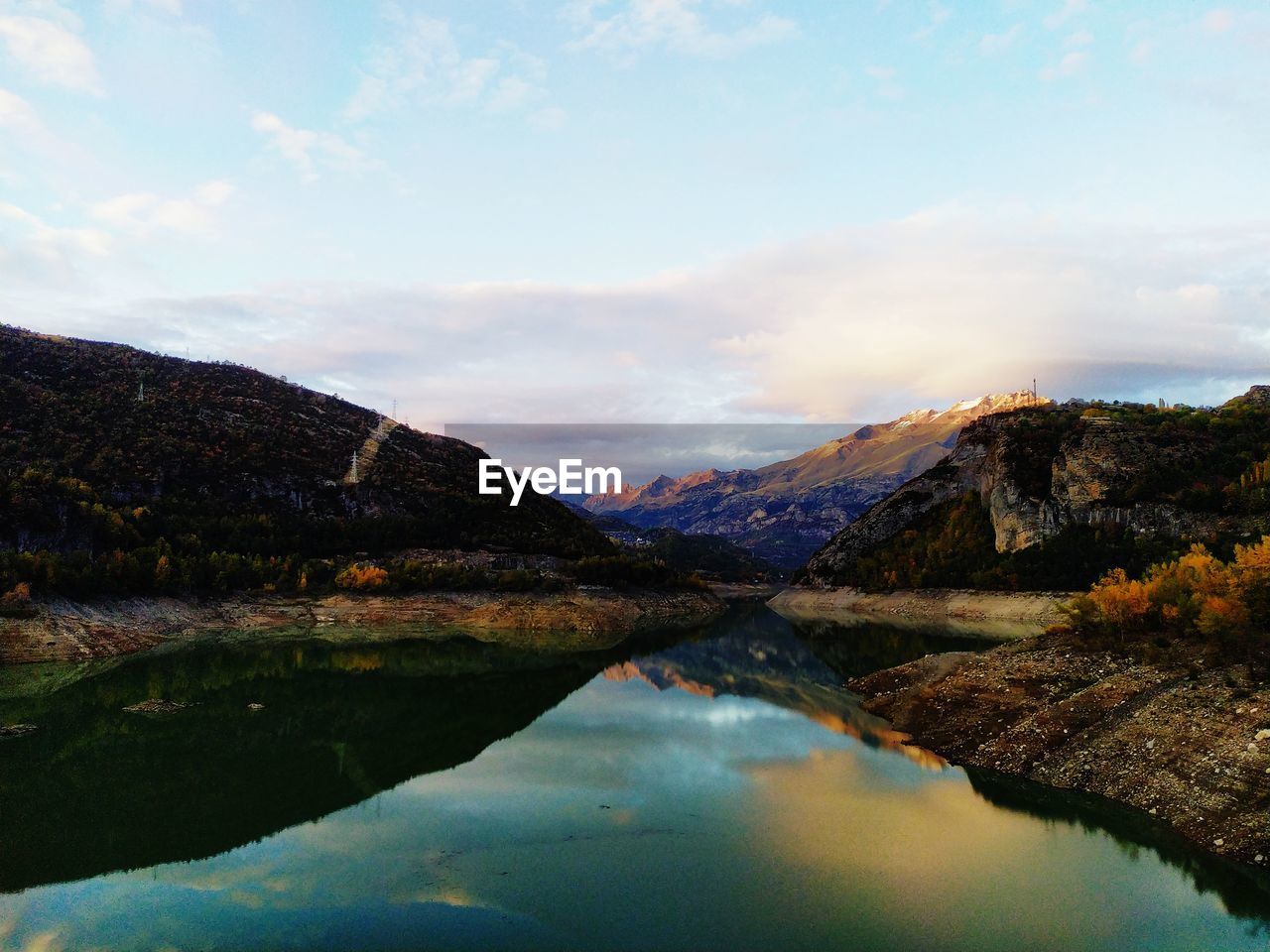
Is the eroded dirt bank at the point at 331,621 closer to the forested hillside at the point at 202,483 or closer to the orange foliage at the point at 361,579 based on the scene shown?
the orange foliage at the point at 361,579

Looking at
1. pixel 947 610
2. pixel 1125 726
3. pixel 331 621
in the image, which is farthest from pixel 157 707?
pixel 947 610

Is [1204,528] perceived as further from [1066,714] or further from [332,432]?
[332,432]

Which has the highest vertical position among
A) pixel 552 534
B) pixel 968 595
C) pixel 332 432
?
pixel 332 432

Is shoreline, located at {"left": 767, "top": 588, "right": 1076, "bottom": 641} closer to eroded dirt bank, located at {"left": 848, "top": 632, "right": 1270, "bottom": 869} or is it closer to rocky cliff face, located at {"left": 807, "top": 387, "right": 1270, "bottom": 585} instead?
rocky cliff face, located at {"left": 807, "top": 387, "right": 1270, "bottom": 585}

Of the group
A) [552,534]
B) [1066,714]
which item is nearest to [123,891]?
[1066,714]

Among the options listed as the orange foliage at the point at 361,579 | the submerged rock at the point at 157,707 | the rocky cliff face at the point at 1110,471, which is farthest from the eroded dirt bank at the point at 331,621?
the rocky cliff face at the point at 1110,471

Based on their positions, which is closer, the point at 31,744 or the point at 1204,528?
the point at 31,744

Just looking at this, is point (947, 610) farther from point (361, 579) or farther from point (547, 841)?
point (547, 841)
